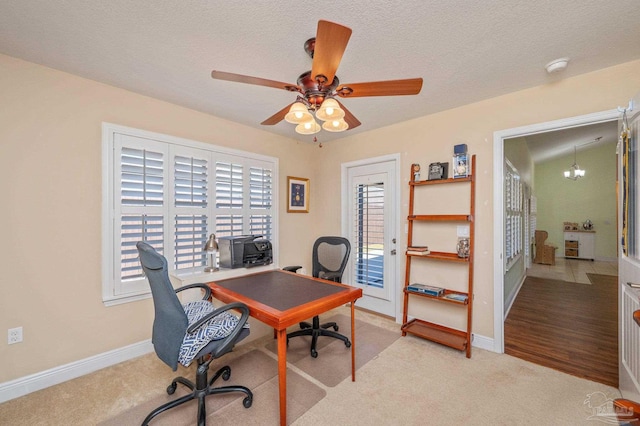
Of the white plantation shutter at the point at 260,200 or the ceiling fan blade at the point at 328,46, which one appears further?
the white plantation shutter at the point at 260,200

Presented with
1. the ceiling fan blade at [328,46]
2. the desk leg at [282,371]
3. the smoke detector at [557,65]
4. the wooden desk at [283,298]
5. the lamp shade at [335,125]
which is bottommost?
the desk leg at [282,371]

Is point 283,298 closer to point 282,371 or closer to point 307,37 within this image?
point 282,371

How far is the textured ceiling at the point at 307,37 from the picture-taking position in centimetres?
149

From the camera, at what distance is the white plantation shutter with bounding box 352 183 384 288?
12.0 ft

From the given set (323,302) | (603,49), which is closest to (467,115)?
(603,49)

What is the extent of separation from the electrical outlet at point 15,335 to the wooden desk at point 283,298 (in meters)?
1.42

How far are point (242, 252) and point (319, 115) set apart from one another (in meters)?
1.78

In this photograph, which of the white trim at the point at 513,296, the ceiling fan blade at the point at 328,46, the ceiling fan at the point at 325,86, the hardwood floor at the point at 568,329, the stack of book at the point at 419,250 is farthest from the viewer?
the white trim at the point at 513,296

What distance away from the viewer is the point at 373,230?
3.72m

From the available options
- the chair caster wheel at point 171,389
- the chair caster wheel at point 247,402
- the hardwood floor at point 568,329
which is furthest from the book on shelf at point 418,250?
the chair caster wheel at point 171,389

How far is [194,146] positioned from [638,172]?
367 centimetres

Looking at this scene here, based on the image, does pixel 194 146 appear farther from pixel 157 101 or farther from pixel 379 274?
pixel 379 274

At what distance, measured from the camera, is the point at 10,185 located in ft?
6.56

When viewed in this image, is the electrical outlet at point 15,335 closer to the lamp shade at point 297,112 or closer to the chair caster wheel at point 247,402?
the chair caster wheel at point 247,402
